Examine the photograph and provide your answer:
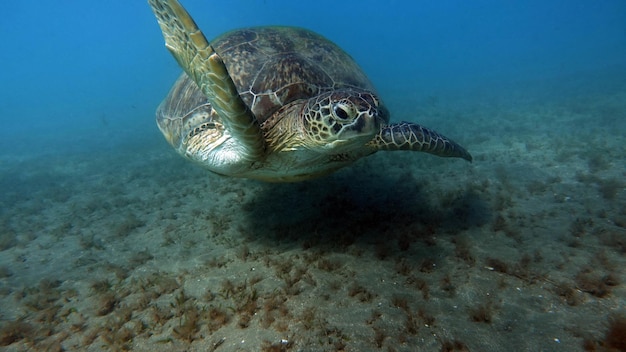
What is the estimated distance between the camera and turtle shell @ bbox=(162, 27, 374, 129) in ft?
12.5

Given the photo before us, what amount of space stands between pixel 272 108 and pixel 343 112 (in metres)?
1.39

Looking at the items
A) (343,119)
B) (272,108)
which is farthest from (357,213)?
(343,119)

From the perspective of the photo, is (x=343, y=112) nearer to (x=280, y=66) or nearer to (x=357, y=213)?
(x=280, y=66)

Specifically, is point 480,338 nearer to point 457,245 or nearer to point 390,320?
point 390,320

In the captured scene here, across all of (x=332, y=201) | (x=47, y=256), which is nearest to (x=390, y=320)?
(x=332, y=201)

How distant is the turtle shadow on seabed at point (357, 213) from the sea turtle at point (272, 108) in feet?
2.61

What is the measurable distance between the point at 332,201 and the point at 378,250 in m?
1.60

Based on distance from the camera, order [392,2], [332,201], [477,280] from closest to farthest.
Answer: [477,280] → [332,201] → [392,2]

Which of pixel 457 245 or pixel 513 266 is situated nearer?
pixel 513 266

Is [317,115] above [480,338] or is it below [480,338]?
above

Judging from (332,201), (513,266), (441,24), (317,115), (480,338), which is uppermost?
(441,24)

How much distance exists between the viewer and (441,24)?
128375 mm

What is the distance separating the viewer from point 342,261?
352 cm

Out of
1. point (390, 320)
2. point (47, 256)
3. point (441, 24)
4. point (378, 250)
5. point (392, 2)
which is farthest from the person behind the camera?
point (441, 24)
